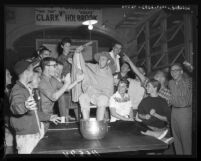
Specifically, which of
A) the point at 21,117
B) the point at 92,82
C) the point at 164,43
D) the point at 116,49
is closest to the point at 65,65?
the point at 92,82

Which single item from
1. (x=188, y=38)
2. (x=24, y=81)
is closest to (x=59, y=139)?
(x=24, y=81)

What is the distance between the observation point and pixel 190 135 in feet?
6.52

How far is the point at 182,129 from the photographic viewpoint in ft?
6.69

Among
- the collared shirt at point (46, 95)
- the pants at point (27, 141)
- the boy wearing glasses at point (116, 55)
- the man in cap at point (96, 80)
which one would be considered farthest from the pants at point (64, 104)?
the pants at point (27, 141)

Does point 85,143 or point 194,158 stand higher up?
point 85,143

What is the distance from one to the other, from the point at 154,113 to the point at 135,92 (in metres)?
0.40

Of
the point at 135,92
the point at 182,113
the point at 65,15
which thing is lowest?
the point at 182,113

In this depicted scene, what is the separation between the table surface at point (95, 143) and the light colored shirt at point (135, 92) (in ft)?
2.52

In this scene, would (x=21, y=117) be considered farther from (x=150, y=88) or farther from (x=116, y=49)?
(x=116, y=49)

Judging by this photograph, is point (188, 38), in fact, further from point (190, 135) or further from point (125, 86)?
point (190, 135)

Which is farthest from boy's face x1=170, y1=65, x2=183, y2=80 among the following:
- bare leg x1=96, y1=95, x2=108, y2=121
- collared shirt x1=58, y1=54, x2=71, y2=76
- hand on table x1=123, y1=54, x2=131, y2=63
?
collared shirt x1=58, y1=54, x2=71, y2=76

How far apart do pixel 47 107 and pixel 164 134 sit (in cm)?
97

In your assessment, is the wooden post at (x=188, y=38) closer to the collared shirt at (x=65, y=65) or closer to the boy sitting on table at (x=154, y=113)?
the boy sitting on table at (x=154, y=113)

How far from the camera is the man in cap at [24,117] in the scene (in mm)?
1473
